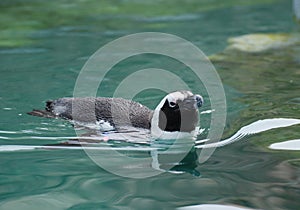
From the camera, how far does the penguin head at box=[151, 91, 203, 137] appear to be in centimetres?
510

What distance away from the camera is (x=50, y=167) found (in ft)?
15.8

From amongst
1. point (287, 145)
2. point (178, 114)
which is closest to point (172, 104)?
point (178, 114)

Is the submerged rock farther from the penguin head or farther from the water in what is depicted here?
the penguin head

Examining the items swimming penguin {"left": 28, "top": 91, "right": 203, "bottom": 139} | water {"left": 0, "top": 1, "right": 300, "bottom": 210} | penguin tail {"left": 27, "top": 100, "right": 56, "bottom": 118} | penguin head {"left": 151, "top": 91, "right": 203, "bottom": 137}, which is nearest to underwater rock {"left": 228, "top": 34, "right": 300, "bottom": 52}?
water {"left": 0, "top": 1, "right": 300, "bottom": 210}

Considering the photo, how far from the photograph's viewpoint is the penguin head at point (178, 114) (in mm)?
5102

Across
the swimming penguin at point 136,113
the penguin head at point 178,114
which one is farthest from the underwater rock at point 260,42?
the penguin head at point 178,114

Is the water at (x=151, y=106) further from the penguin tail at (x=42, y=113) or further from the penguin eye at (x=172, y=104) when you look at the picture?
the penguin eye at (x=172, y=104)

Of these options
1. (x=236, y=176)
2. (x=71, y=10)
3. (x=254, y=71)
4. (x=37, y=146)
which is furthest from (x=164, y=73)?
(x=71, y=10)

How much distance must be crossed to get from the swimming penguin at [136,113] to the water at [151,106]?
0.15m

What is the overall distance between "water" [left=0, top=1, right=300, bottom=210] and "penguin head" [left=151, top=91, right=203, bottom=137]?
0.25 m

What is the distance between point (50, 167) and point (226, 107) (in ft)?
6.82

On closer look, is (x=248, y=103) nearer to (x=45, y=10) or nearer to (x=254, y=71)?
(x=254, y=71)

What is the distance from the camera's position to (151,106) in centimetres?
629

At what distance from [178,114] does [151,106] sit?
118cm
